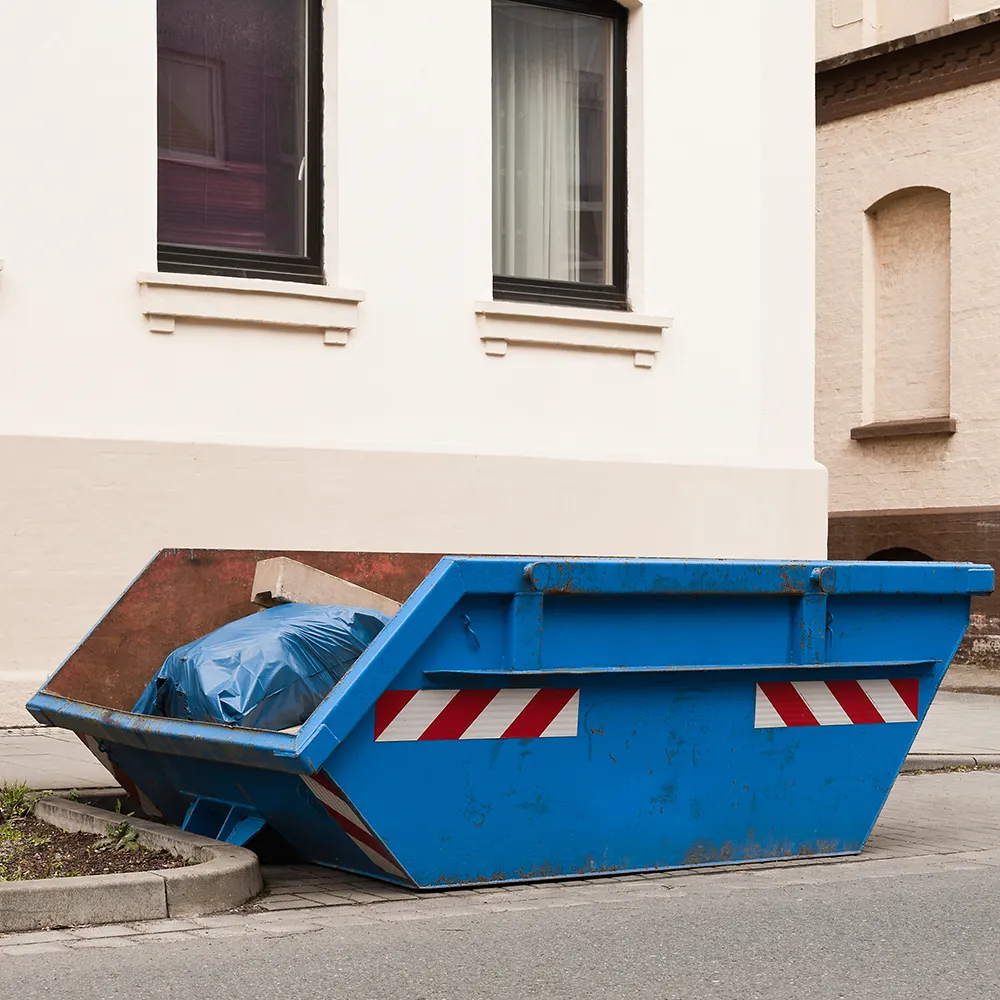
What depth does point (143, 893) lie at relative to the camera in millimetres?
5367

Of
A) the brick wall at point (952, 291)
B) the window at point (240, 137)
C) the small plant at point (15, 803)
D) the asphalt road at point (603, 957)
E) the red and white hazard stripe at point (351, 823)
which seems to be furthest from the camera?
the brick wall at point (952, 291)

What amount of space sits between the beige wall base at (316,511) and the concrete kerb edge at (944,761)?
2968 mm

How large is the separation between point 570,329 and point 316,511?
2.42 meters

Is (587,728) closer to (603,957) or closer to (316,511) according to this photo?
(603,957)

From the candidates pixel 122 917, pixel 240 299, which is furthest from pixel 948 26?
pixel 122 917

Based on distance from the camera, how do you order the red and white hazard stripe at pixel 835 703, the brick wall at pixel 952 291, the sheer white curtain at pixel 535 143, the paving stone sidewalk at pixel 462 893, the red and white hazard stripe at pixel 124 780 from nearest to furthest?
the paving stone sidewalk at pixel 462 893 < the red and white hazard stripe at pixel 835 703 < the red and white hazard stripe at pixel 124 780 < the sheer white curtain at pixel 535 143 < the brick wall at pixel 952 291

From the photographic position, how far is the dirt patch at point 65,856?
571 cm

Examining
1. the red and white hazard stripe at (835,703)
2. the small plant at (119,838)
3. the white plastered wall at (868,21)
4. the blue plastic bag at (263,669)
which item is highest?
the white plastered wall at (868,21)

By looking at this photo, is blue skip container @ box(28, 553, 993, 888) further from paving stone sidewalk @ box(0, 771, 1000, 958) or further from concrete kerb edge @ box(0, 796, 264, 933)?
concrete kerb edge @ box(0, 796, 264, 933)

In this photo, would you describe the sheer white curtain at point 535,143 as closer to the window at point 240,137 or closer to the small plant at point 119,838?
the window at point 240,137

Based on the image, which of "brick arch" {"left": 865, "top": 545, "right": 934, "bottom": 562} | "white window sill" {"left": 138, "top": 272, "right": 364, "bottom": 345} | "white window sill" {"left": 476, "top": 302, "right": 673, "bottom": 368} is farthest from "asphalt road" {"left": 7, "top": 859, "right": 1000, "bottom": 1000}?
"brick arch" {"left": 865, "top": 545, "right": 934, "bottom": 562}

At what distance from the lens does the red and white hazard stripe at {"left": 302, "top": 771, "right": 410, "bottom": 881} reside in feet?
18.1

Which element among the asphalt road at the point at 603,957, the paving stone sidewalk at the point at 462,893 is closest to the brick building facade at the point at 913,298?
the paving stone sidewalk at the point at 462,893

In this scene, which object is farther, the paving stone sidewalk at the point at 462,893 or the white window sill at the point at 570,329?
the white window sill at the point at 570,329
